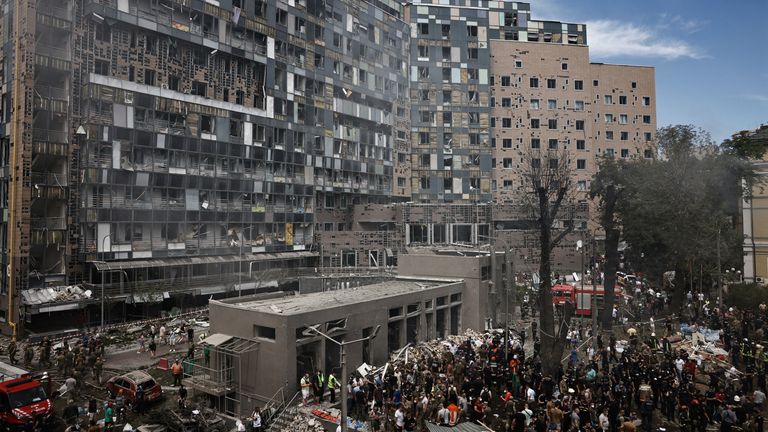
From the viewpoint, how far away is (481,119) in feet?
252

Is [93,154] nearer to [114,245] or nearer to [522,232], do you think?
[114,245]

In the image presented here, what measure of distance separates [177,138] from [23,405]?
1195 inches

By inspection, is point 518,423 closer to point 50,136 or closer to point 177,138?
point 50,136

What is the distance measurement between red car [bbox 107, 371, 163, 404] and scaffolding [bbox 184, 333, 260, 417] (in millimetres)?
1373

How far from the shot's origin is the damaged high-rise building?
1678 inches

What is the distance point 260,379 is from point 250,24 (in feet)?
131

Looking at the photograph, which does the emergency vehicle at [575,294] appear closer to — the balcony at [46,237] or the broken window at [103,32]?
the balcony at [46,237]

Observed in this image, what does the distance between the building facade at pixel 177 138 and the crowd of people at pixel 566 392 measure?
2589 cm

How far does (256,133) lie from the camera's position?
57594 millimetres

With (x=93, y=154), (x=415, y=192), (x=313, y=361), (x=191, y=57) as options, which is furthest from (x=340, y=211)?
(x=313, y=361)

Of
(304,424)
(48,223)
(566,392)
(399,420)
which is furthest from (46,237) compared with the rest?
(566,392)

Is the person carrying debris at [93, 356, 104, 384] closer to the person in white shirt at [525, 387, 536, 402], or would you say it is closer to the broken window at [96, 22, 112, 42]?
the person in white shirt at [525, 387, 536, 402]

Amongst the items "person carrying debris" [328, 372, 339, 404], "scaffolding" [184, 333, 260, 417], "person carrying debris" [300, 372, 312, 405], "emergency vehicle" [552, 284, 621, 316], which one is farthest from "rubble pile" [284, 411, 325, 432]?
"emergency vehicle" [552, 284, 621, 316]

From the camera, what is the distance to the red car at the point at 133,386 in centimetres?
2644
